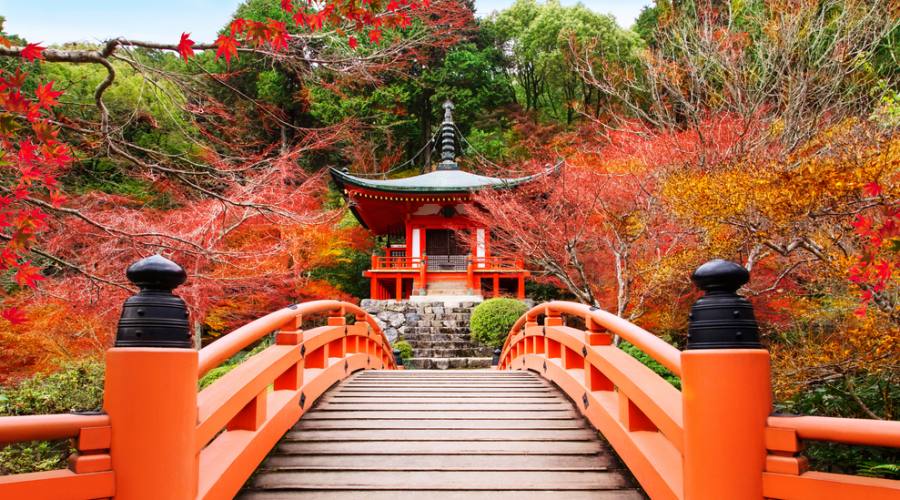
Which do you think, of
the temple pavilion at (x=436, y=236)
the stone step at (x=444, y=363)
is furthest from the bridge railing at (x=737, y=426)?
the temple pavilion at (x=436, y=236)

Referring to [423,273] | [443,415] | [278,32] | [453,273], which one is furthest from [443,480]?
[453,273]

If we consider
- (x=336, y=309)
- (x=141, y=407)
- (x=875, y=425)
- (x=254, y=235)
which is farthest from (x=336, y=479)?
(x=254, y=235)

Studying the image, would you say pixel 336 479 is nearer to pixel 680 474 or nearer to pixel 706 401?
pixel 680 474

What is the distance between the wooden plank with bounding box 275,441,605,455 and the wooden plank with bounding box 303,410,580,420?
483 millimetres

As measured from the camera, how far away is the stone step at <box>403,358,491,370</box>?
1273 cm

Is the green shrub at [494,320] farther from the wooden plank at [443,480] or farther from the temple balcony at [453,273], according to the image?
the wooden plank at [443,480]

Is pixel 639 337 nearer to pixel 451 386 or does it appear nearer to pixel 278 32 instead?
pixel 278 32

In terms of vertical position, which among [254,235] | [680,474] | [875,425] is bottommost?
[680,474]

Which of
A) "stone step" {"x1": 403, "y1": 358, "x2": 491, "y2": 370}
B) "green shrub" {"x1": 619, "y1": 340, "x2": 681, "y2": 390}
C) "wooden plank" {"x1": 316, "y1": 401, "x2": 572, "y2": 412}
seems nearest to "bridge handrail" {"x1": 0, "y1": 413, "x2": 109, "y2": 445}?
"wooden plank" {"x1": 316, "y1": 401, "x2": 572, "y2": 412}

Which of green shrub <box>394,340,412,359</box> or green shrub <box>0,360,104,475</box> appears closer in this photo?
green shrub <box>0,360,104,475</box>

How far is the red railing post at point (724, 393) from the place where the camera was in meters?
1.83

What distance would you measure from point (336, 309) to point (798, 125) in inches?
285

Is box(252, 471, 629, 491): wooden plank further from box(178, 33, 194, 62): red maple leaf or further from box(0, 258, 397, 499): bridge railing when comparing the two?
box(178, 33, 194, 62): red maple leaf

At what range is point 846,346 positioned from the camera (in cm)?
579
